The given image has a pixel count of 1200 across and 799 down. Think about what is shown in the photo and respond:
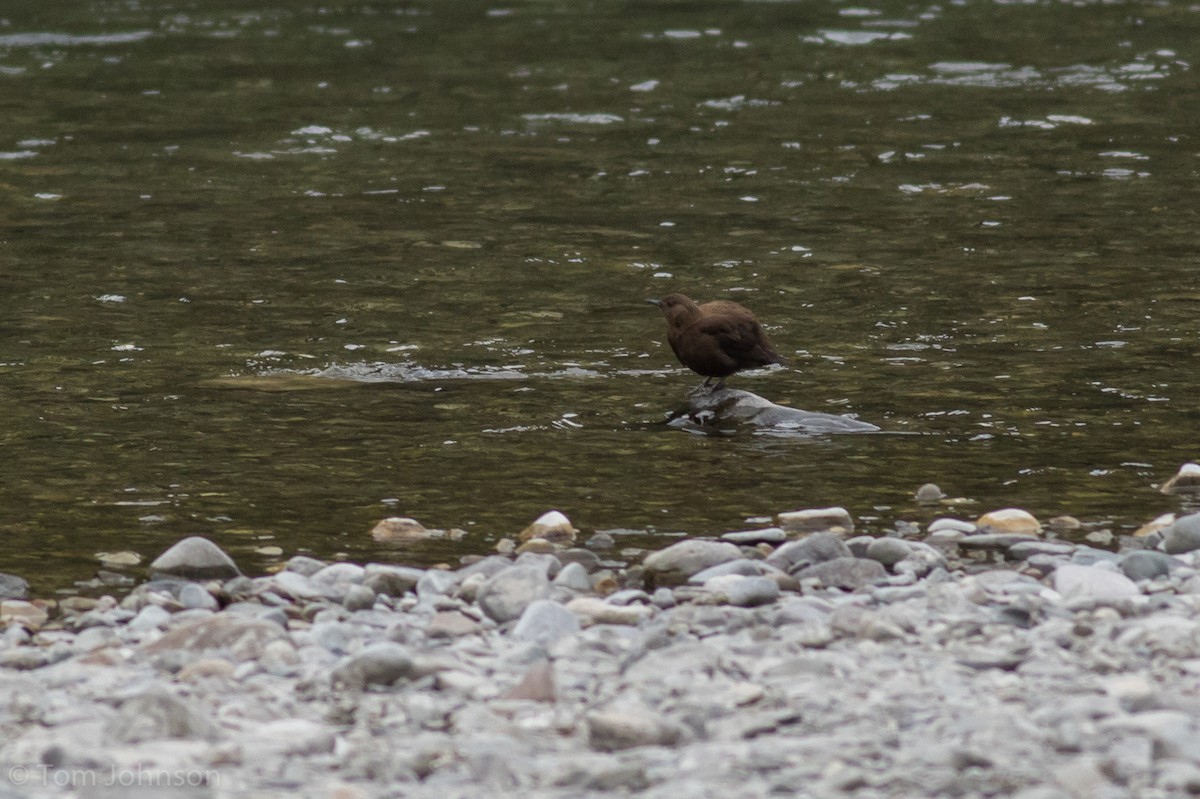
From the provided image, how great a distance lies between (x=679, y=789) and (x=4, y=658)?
265cm

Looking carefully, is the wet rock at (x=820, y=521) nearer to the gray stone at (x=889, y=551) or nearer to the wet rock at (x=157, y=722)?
the gray stone at (x=889, y=551)

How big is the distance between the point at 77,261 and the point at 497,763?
34.0 ft

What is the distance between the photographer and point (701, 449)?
10.0 m

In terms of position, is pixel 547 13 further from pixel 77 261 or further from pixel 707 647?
pixel 707 647

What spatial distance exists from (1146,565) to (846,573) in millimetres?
A: 1188

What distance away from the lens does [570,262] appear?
14.7 metres

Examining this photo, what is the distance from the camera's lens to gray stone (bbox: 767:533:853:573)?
764cm

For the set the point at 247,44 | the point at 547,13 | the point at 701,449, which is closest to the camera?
the point at 701,449

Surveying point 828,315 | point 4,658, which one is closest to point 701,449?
point 828,315

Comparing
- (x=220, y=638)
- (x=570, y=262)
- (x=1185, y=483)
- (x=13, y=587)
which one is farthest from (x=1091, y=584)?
(x=570, y=262)

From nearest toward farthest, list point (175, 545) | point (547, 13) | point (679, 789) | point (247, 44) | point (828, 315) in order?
point (679, 789)
point (175, 545)
point (828, 315)
point (247, 44)
point (547, 13)

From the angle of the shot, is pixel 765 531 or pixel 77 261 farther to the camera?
pixel 77 261

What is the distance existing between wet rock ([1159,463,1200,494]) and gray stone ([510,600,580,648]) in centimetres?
352

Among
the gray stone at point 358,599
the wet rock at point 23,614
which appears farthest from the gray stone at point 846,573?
the wet rock at point 23,614
